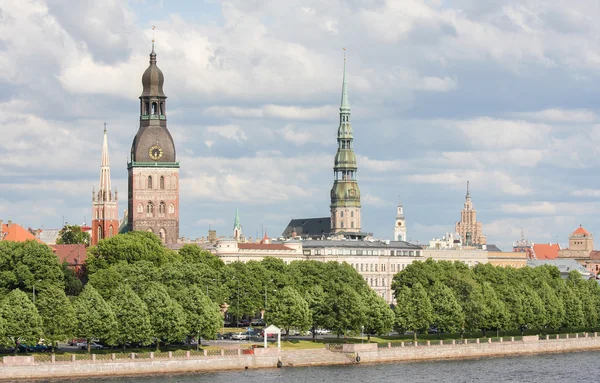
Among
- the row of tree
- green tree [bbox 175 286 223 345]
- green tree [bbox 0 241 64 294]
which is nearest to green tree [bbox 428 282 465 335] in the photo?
the row of tree

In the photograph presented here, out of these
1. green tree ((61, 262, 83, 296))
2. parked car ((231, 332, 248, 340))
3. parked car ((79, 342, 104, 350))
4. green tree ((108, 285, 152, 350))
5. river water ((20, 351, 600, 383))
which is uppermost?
green tree ((61, 262, 83, 296))

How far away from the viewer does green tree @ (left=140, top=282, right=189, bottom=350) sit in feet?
498

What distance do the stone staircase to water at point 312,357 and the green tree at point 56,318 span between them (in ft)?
76.3

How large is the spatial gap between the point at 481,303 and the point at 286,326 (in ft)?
94.3

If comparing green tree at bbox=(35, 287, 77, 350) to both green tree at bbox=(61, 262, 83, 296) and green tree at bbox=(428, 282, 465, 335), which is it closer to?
green tree at bbox=(61, 262, 83, 296)

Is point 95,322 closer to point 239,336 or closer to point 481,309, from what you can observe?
point 239,336

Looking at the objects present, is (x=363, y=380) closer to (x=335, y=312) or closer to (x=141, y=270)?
(x=335, y=312)

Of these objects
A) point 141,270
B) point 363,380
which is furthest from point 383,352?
point 141,270

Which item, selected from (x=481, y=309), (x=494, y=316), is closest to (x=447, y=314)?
(x=481, y=309)

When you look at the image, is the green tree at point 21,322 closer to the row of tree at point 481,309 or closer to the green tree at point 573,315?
the row of tree at point 481,309

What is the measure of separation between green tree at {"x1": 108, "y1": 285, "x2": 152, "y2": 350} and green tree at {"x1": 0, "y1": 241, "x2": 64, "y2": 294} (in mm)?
20580

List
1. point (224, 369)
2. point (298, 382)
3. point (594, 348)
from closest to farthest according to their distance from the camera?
point (298, 382) < point (224, 369) < point (594, 348)

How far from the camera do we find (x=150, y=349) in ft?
508

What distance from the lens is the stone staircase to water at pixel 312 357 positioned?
157500mm
